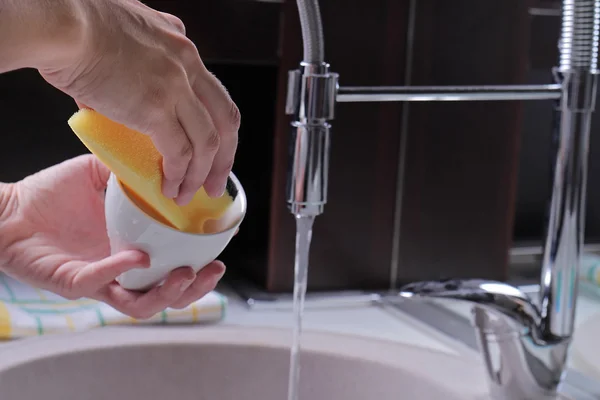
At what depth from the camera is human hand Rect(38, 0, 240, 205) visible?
0.45 m

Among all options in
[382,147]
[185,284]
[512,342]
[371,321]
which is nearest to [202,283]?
[185,284]

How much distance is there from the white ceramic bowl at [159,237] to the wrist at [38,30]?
0.54 ft

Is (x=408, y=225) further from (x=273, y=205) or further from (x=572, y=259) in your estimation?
(x=572, y=259)

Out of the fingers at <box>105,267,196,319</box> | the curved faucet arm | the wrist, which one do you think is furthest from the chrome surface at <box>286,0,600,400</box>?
the wrist

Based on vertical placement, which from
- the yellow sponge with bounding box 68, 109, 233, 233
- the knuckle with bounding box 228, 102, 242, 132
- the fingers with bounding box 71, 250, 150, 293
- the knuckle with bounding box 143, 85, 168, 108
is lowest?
the fingers with bounding box 71, 250, 150, 293

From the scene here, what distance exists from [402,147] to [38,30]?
2.27ft

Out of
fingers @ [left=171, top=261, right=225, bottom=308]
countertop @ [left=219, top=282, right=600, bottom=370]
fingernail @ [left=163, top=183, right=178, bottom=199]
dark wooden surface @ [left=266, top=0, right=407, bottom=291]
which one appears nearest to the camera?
fingernail @ [left=163, top=183, right=178, bottom=199]

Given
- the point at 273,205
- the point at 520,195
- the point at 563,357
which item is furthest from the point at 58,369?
the point at 520,195

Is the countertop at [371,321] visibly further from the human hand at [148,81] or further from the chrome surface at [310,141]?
the human hand at [148,81]

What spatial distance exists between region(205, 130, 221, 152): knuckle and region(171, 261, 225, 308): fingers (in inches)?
6.2

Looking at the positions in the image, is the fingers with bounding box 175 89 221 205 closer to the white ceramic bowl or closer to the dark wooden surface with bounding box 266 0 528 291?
the white ceramic bowl

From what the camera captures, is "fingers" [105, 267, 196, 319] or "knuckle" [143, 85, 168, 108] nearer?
"knuckle" [143, 85, 168, 108]

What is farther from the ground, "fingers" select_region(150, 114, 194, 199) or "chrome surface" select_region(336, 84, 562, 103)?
"chrome surface" select_region(336, 84, 562, 103)

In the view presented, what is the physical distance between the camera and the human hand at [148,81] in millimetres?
451
